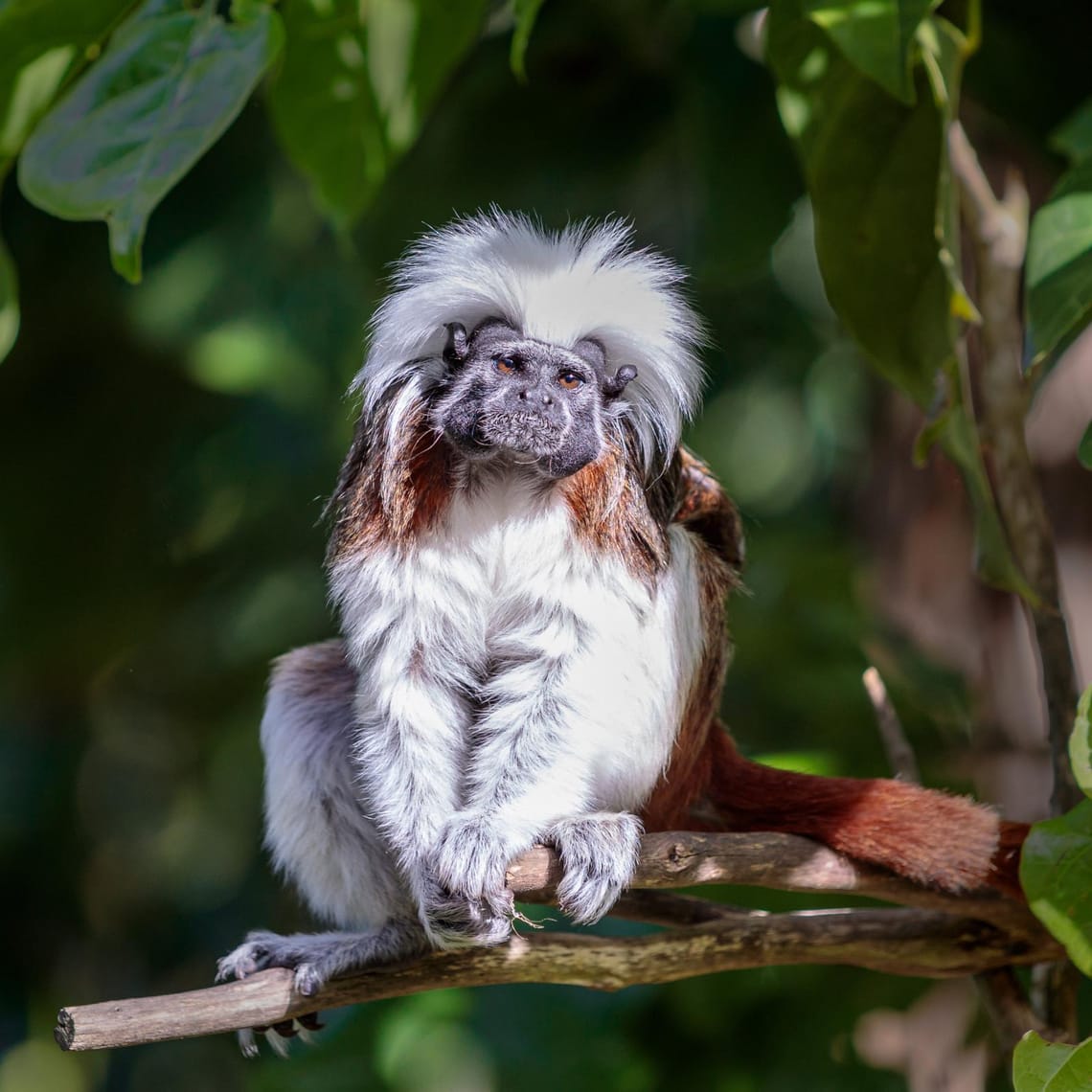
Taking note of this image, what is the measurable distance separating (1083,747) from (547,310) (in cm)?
107

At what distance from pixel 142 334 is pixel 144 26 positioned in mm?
2535

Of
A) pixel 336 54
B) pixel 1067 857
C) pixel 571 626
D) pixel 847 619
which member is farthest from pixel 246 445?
pixel 1067 857

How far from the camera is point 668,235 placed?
420 centimetres

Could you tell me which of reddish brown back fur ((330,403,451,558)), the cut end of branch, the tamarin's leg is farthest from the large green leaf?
the cut end of branch

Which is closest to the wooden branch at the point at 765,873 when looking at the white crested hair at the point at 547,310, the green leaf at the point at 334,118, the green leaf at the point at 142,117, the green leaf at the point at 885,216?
the white crested hair at the point at 547,310

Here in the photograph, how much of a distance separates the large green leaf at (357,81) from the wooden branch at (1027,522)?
91cm

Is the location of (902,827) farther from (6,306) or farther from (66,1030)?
(6,306)

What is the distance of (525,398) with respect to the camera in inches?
84.6

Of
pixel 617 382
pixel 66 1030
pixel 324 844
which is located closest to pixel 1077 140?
pixel 617 382

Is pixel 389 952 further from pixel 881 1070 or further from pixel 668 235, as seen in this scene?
pixel 668 235

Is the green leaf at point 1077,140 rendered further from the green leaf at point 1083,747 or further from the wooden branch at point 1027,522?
the green leaf at point 1083,747

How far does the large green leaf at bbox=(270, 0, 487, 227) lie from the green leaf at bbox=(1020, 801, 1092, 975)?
1.52 m

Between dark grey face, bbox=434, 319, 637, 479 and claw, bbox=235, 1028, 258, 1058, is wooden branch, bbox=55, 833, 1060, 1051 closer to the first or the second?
claw, bbox=235, 1028, 258, 1058

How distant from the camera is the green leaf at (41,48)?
2.09 meters
